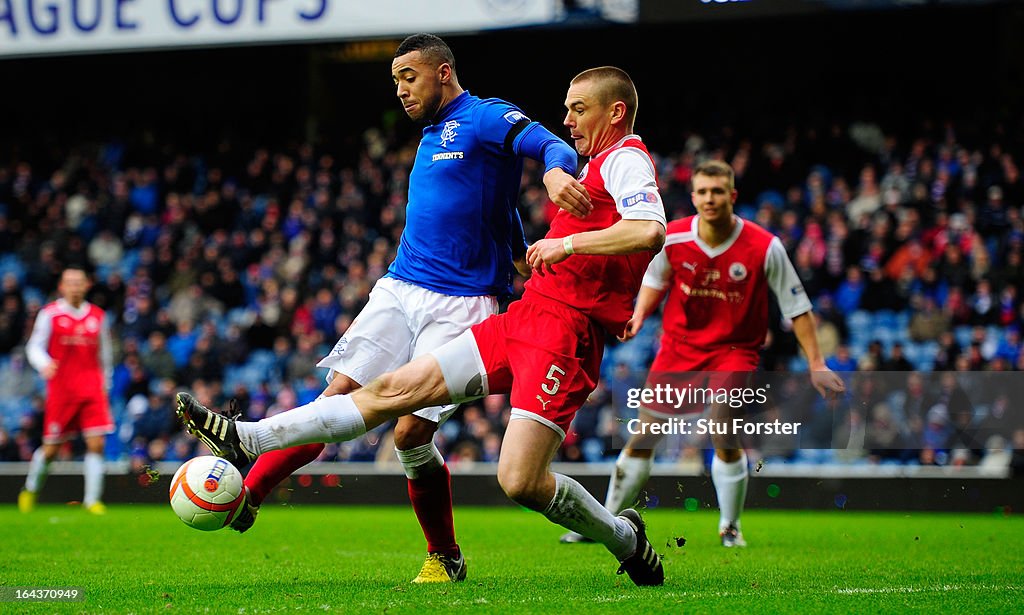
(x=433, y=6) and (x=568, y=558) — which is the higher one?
(x=433, y=6)

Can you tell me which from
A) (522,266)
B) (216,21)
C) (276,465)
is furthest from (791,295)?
(216,21)

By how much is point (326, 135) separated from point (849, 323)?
9562 mm

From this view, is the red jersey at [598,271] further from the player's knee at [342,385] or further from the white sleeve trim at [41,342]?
the white sleeve trim at [41,342]

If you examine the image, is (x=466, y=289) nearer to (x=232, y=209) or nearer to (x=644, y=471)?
(x=644, y=471)

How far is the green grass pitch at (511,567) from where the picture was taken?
4621mm

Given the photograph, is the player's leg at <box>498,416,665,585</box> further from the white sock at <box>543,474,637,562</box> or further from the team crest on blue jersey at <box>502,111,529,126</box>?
the team crest on blue jersey at <box>502,111,529,126</box>

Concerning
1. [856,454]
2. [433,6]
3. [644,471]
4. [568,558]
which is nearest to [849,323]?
[856,454]

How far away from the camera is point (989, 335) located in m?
12.9

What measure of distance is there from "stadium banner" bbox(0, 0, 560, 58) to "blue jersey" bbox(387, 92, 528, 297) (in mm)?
9170

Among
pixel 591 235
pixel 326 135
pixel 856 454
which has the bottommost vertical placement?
pixel 856 454

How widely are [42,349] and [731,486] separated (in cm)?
684

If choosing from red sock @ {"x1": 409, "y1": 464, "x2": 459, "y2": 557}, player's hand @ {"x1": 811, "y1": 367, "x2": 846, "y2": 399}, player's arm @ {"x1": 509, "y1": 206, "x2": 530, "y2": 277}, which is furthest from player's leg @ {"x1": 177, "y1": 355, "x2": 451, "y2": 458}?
player's hand @ {"x1": 811, "y1": 367, "x2": 846, "y2": 399}

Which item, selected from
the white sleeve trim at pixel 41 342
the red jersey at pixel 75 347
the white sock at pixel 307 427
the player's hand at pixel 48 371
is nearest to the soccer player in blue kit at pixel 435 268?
the white sock at pixel 307 427

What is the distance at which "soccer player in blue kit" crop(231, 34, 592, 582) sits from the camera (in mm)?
5406
